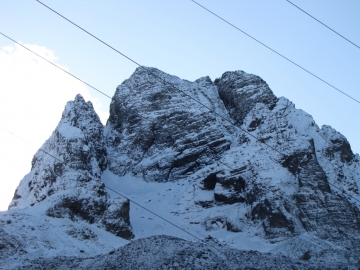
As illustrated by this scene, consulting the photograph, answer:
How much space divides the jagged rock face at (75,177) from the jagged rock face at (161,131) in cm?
493

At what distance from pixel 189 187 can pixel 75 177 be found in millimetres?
16172

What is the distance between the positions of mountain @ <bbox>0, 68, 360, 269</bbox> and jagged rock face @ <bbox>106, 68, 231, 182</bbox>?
20 centimetres

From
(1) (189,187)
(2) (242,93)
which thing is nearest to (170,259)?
(1) (189,187)

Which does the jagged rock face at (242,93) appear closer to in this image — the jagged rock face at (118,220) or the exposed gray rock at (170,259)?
the jagged rock face at (118,220)

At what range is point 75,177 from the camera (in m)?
55.9

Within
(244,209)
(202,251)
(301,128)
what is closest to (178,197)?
(244,209)

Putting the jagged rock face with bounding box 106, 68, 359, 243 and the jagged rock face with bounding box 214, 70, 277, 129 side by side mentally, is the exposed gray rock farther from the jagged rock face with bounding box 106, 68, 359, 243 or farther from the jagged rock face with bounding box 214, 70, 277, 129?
the jagged rock face with bounding box 214, 70, 277, 129

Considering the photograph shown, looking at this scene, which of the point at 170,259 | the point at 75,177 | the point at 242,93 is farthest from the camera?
the point at 242,93

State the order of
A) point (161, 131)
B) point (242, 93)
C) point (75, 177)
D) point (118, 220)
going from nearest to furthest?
point (118, 220) < point (75, 177) < point (161, 131) < point (242, 93)

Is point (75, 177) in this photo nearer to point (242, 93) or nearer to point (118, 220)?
point (118, 220)

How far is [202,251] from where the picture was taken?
31625 mm

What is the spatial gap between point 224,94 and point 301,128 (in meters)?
22.3

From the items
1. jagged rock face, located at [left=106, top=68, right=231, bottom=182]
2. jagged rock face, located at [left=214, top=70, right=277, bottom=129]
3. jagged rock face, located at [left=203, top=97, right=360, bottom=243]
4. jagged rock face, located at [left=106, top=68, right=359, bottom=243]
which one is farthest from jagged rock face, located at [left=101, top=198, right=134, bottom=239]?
jagged rock face, located at [left=214, top=70, right=277, bottom=129]

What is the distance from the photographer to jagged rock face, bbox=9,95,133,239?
50.1 m
